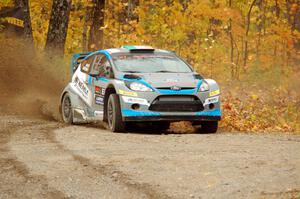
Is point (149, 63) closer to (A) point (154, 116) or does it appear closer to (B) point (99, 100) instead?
(B) point (99, 100)

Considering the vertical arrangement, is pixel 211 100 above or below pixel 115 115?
above

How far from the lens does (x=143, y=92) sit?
14.0 metres

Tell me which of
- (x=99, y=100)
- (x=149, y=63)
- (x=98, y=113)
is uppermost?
(x=149, y=63)

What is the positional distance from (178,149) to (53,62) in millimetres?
13975

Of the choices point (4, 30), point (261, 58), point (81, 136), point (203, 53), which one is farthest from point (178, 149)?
point (203, 53)

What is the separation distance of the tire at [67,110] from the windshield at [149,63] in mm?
1796

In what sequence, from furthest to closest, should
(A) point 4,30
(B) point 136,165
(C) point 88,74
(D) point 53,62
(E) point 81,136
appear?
(A) point 4,30, (D) point 53,62, (C) point 88,74, (E) point 81,136, (B) point 136,165

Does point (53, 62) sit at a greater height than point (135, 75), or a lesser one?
lesser

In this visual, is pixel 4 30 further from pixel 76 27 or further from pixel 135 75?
pixel 135 75

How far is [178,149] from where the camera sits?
11.3 m

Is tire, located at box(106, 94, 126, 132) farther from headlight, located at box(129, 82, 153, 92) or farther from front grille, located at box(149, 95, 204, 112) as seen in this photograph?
front grille, located at box(149, 95, 204, 112)

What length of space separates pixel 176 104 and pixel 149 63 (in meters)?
1.53

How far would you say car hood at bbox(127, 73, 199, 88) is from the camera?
14078 millimetres

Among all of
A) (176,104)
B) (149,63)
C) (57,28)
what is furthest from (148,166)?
(57,28)
